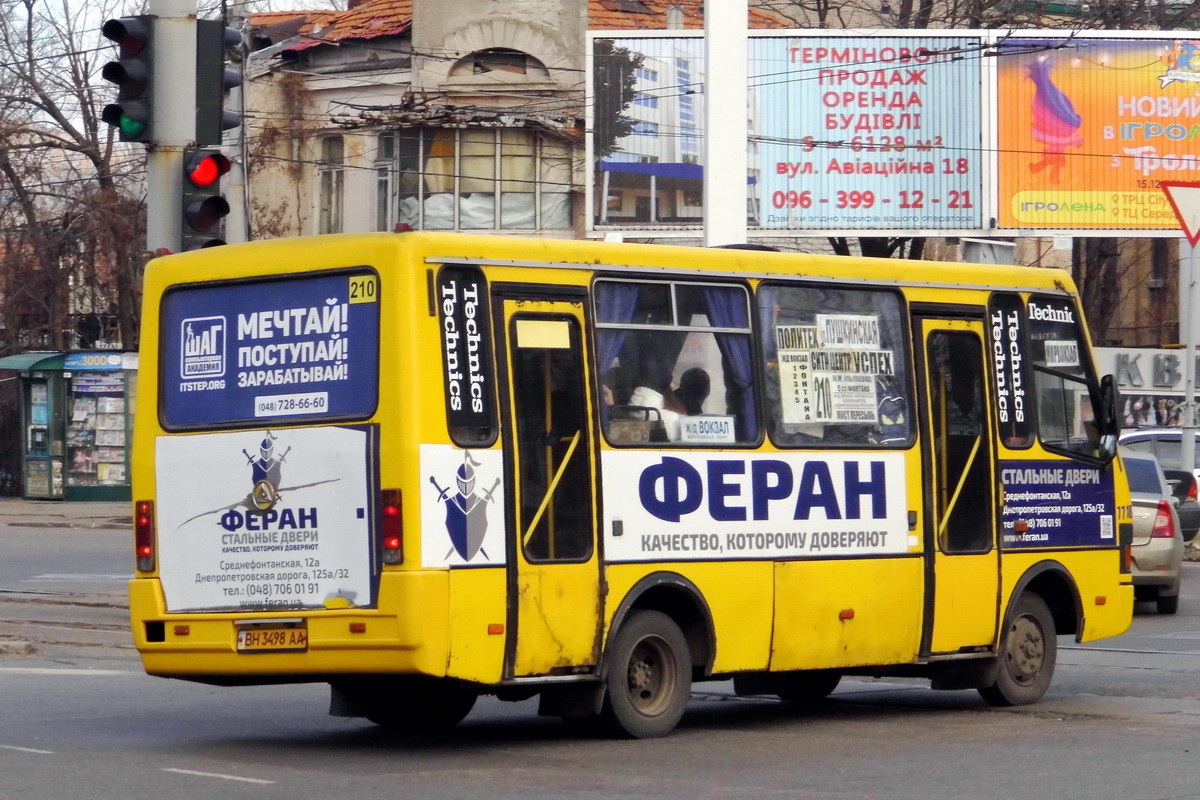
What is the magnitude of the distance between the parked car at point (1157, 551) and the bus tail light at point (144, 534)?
1133 centimetres

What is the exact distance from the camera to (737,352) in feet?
35.5

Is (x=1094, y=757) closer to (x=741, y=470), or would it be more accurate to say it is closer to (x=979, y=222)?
Result: (x=741, y=470)

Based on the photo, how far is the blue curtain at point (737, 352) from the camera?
1074cm

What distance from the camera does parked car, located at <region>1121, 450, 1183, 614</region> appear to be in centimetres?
1881

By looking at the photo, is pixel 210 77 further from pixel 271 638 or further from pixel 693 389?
pixel 271 638

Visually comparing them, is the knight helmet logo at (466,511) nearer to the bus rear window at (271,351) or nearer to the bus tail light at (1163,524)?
the bus rear window at (271,351)

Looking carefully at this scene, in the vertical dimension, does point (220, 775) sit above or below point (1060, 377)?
below

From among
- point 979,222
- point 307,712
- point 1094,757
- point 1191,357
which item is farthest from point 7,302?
point 1094,757

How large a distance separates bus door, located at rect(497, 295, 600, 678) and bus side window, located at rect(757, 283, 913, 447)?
4.95ft

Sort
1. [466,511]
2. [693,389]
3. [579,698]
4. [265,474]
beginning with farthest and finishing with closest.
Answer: [693,389]
[579,698]
[265,474]
[466,511]

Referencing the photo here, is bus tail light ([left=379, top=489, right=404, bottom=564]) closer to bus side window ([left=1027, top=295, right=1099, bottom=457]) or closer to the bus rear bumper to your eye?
the bus rear bumper

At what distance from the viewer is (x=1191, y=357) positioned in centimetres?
2488

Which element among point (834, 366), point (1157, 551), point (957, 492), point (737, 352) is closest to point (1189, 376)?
point (1157, 551)

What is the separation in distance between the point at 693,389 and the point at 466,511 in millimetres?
1878
